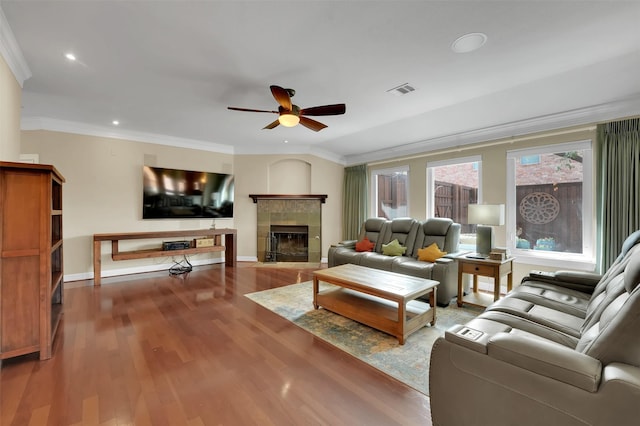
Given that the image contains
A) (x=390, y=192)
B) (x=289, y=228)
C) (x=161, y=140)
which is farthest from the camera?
(x=289, y=228)

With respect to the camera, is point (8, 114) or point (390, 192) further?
point (390, 192)

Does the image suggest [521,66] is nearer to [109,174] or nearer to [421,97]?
[421,97]

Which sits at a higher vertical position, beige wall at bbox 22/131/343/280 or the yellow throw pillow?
beige wall at bbox 22/131/343/280

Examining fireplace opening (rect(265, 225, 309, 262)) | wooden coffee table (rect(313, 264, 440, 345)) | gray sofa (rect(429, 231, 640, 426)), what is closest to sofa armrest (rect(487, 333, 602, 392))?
gray sofa (rect(429, 231, 640, 426))

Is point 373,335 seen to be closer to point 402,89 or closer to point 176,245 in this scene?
point 402,89

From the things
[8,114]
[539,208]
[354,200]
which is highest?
[8,114]

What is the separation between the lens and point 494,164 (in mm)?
4234

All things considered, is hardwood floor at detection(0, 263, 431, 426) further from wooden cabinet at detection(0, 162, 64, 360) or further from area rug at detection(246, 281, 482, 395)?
wooden cabinet at detection(0, 162, 64, 360)

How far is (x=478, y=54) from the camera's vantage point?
7.96 ft

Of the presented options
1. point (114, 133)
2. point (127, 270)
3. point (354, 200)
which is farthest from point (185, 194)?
point (354, 200)

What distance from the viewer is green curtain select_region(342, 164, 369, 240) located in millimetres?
6070

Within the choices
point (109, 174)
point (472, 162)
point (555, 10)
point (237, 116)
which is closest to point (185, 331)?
point (237, 116)

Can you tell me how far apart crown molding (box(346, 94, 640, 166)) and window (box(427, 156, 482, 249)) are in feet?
1.03

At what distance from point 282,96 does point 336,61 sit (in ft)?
2.01
